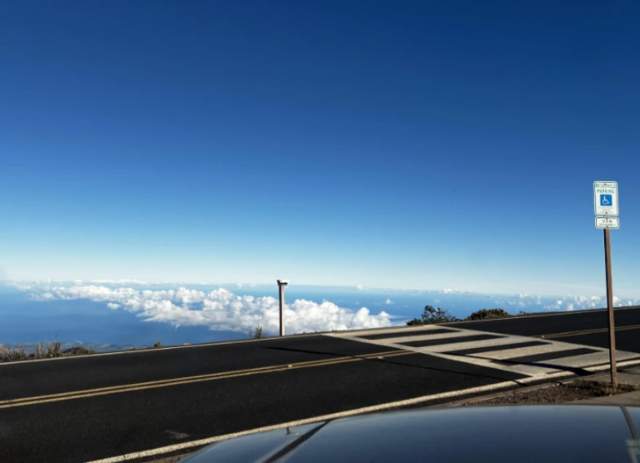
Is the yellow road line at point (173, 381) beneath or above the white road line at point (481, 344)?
beneath

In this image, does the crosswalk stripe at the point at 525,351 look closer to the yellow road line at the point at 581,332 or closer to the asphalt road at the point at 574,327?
Result: the asphalt road at the point at 574,327

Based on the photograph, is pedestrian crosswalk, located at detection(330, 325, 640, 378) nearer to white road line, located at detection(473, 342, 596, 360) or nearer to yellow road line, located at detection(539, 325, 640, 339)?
white road line, located at detection(473, 342, 596, 360)

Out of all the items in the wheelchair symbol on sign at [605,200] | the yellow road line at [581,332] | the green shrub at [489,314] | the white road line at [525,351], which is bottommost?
the white road line at [525,351]

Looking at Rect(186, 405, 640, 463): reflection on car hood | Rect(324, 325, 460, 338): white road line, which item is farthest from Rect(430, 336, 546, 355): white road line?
Rect(186, 405, 640, 463): reflection on car hood

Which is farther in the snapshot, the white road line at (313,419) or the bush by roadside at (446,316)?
the bush by roadside at (446,316)

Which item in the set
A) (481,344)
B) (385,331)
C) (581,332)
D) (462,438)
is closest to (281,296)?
(385,331)

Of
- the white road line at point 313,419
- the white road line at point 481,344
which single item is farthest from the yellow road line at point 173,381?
the white road line at point 313,419

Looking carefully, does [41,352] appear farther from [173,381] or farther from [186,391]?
[186,391]
